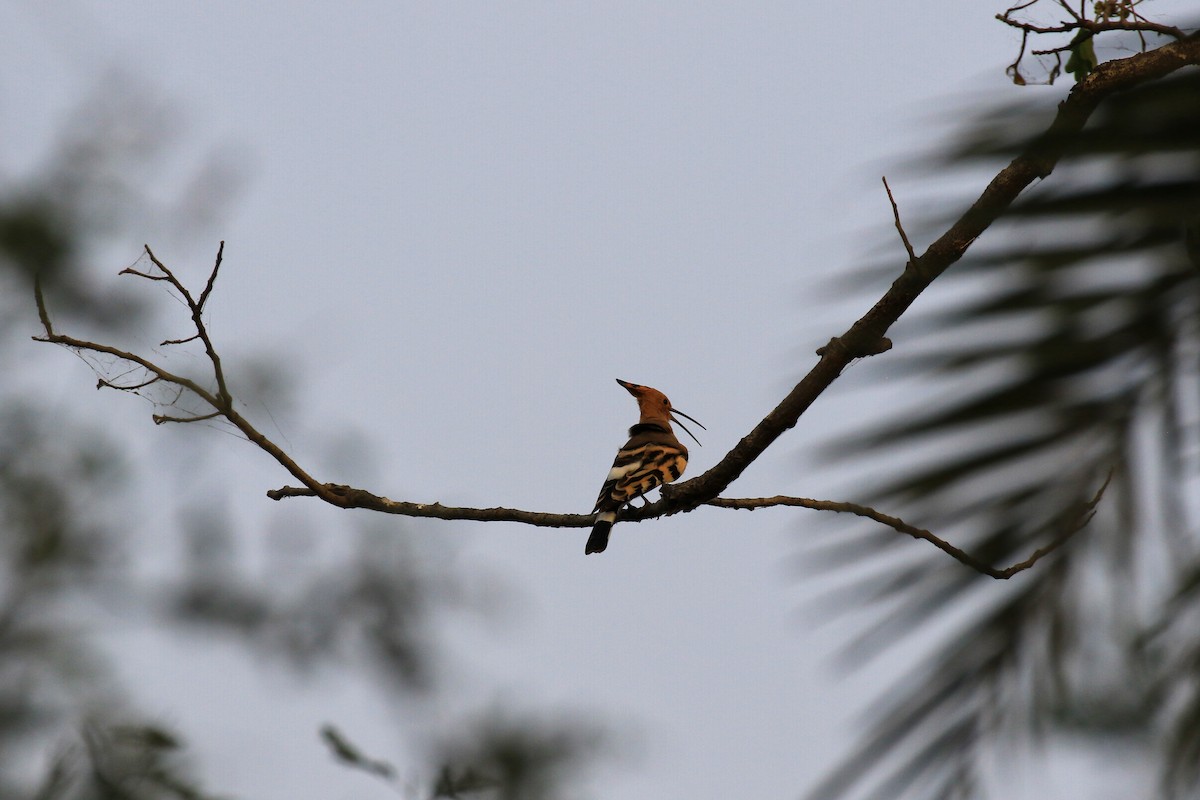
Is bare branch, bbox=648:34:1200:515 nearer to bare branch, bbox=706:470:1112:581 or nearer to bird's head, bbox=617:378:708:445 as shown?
bare branch, bbox=706:470:1112:581

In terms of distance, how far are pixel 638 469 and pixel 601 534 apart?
40 cm

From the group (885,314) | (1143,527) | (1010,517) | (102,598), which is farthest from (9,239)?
(1143,527)

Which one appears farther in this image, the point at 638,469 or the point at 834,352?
the point at 638,469

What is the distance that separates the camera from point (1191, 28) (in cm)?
241

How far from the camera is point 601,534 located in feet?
13.2

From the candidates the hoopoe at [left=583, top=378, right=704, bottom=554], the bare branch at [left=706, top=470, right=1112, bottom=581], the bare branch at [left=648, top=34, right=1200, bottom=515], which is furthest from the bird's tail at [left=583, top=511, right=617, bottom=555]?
the bare branch at [left=706, top=470, right=1112, bottom=581]

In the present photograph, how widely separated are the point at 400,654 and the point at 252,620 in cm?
25

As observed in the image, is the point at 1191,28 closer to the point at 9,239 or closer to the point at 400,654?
the point at 400,654

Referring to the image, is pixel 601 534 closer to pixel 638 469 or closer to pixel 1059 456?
pixel 638 469

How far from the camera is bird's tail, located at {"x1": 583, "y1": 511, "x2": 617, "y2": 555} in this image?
3.74m

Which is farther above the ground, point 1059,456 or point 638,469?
point 638,469

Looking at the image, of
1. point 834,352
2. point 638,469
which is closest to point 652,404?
point 638,469

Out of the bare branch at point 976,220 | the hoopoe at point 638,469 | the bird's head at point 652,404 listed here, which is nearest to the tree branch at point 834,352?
the bare branch at point 976,220

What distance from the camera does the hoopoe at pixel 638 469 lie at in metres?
4.04
